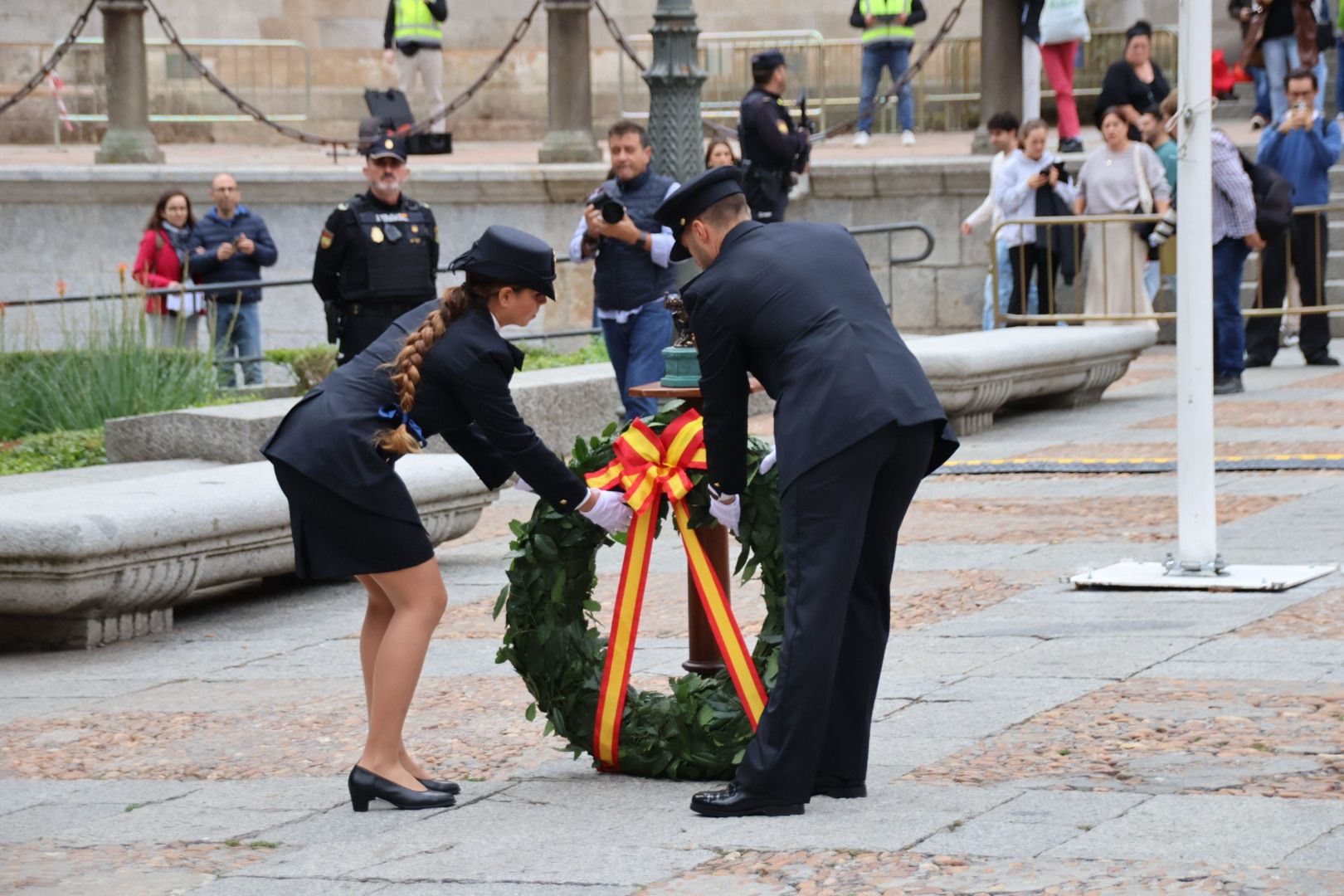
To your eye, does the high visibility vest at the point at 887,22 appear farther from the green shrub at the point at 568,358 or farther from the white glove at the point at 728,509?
the white glove at the point at 728,509

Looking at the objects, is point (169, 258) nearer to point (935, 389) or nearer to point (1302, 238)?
point (935, 389)

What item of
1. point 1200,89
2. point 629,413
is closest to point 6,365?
point 629,413

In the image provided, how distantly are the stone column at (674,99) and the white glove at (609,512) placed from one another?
8.45m

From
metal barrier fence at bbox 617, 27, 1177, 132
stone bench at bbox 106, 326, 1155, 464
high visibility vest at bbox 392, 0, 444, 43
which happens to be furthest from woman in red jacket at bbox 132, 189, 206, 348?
metal barrier fence at bbox 617, 27, 1177, 132

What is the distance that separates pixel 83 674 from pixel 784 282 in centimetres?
366

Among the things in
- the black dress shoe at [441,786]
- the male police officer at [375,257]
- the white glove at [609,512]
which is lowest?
the black dress shoe at [441,786]

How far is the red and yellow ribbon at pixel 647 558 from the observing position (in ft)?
19.8

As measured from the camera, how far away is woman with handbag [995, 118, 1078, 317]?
55.1 ft

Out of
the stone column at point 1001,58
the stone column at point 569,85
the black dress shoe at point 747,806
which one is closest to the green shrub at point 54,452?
the black dress shoe at point 747,806

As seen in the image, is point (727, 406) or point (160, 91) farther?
point (160, 91)

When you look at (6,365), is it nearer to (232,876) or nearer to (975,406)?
(975,406)

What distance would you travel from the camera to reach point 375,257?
11922mm

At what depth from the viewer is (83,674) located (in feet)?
26.8

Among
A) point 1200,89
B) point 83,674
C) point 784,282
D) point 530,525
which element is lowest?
point 83,674
